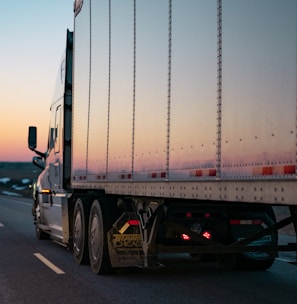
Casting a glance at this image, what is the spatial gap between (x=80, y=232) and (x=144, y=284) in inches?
87.3

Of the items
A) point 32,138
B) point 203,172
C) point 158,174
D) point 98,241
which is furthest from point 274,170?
point 32,138

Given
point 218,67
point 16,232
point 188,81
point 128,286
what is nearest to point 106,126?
point 128,286

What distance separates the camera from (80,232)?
11.2m

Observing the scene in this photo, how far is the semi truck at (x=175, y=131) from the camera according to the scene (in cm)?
541

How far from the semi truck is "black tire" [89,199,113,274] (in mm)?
17

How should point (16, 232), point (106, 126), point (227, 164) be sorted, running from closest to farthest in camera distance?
point (227, 164)
point (106, 126)
point (16, 232)

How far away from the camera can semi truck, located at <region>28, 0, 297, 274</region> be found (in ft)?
17.8

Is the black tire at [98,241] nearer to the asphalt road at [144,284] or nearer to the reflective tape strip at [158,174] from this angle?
the asphalt road at [144,284]

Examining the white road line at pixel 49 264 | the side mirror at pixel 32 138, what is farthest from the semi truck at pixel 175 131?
the side mirror at pixel 32 138

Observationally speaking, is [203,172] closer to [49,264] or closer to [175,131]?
[175,131]

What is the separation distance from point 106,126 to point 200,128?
342 cm

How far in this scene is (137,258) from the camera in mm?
9656

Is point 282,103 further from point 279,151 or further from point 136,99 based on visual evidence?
point 136,99

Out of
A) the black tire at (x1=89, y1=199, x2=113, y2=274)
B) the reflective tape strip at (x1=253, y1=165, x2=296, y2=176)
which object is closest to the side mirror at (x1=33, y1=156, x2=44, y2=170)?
the black tire at (x1=89, y1=199, x2=113, y2=274)
